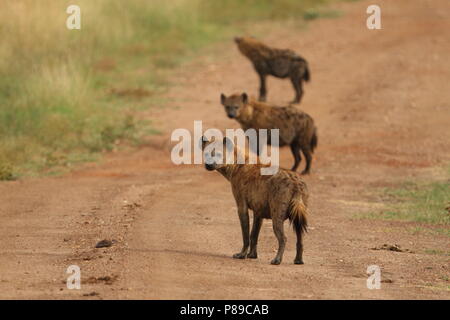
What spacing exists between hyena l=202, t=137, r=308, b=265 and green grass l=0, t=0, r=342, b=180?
4537 mm

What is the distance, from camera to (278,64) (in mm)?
16047

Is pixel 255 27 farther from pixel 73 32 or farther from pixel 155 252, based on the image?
pixel 155 252

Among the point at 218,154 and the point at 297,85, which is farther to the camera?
the point at 297,85

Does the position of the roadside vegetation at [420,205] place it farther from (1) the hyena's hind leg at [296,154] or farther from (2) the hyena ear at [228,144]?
(2) the hyena ear at [228,144]

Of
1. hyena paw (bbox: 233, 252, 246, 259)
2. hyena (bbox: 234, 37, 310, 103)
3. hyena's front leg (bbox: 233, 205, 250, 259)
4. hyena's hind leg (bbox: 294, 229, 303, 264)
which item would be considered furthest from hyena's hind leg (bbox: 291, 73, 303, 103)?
hyena's hind leg (bbox: 294, 229, 303, 264)

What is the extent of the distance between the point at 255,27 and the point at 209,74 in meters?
3.53

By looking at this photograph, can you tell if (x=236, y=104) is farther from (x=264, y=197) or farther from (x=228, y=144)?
(x=264, y=197)

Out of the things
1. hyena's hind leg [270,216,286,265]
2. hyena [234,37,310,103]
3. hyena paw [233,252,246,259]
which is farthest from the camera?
hyena [234,37,310,103]

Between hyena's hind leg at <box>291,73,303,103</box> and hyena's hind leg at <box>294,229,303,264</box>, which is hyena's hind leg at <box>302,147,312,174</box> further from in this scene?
hyena's hind leg at <box>294,229,303,264</box>

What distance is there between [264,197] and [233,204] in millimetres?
2802

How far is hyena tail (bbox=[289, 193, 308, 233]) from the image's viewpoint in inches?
294

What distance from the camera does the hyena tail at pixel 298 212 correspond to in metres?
7.48

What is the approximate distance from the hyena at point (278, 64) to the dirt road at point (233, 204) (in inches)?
18.2

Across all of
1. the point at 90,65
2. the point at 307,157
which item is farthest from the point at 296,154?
the point at 90,65
